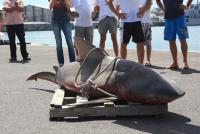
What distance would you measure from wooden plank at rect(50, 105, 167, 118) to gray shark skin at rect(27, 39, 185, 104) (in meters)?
0.10

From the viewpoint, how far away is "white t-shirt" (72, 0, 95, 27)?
11.0 m

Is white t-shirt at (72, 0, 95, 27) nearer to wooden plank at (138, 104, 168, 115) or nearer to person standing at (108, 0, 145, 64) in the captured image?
person standing at (108, 0, 145, 64)

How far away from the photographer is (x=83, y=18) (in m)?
11.0

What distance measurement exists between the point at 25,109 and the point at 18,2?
291 inches

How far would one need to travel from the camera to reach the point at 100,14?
1181 centimetres

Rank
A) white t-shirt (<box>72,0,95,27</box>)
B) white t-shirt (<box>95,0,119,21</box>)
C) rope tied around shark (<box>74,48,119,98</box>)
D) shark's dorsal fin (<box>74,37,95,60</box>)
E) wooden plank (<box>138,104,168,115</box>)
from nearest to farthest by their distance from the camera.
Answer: wooden plank (<box>138,104,168,115</box>) < rope tied around shark (<box>74,48,119,98</box>) < shark's dorsal fin (<box>74,37,95,60</box>) < white t-shirt (<box>72,0,95,27</box>) < white t-shirt (<box>95,0,119,21</box>)

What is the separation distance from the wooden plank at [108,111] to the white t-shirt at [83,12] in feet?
16.4

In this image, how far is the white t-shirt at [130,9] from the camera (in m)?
9.90

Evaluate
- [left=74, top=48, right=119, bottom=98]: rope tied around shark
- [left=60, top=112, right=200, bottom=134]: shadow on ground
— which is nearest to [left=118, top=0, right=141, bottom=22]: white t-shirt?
[left=74, top=48, right=119, bottom=98]: rope tied around shark

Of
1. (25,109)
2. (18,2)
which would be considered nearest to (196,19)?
(18,2)

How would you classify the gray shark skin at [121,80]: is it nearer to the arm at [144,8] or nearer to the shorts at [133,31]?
the shorts at [133,31]

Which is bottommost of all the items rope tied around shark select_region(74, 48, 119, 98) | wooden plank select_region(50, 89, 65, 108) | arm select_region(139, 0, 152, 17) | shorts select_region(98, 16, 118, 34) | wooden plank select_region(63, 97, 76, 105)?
wooden plank select_region(63, 97, 76, 105)

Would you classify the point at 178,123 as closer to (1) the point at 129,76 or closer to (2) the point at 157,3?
(1) the point at 129,76

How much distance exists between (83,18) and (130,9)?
1392 millimetres
